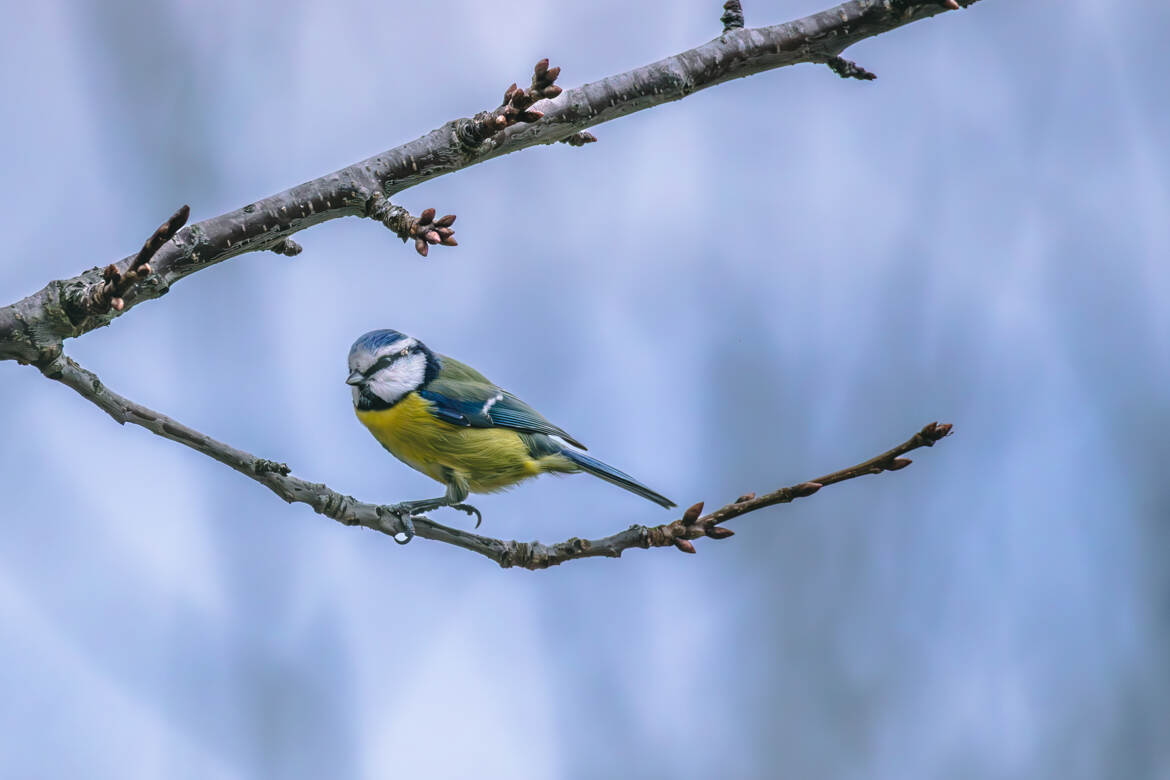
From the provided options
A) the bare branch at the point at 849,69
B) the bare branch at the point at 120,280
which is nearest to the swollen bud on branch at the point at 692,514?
the bare branch at the point at 120,280

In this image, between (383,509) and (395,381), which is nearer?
(383,509)

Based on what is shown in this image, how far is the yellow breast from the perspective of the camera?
177 cm

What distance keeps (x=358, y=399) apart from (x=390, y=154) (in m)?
0.57

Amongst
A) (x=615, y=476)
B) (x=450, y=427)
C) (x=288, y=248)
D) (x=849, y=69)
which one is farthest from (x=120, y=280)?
(x=849, y=69)

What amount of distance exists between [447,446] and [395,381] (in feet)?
0.51

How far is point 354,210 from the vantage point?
1.37 metres

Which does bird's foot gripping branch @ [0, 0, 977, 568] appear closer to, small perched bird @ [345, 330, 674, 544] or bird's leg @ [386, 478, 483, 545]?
bird's leg @ [386, 478, 483, 545]

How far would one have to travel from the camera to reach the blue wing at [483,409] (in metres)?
→ 1.79

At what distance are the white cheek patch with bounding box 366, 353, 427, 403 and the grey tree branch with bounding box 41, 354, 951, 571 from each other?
28cm

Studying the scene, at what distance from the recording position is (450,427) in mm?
1780

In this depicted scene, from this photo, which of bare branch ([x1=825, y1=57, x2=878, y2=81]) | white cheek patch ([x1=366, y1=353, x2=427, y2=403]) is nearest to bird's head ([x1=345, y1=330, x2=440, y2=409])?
white cheek patch ([x1=366, y1=353, x2=427, y2=403])

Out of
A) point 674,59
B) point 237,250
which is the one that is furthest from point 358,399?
point 674,59

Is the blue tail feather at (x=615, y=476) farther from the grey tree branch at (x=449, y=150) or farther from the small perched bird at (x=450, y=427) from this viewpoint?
the grey tree branch at (x=449, y=150)

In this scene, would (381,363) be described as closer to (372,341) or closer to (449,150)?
(372,341)
